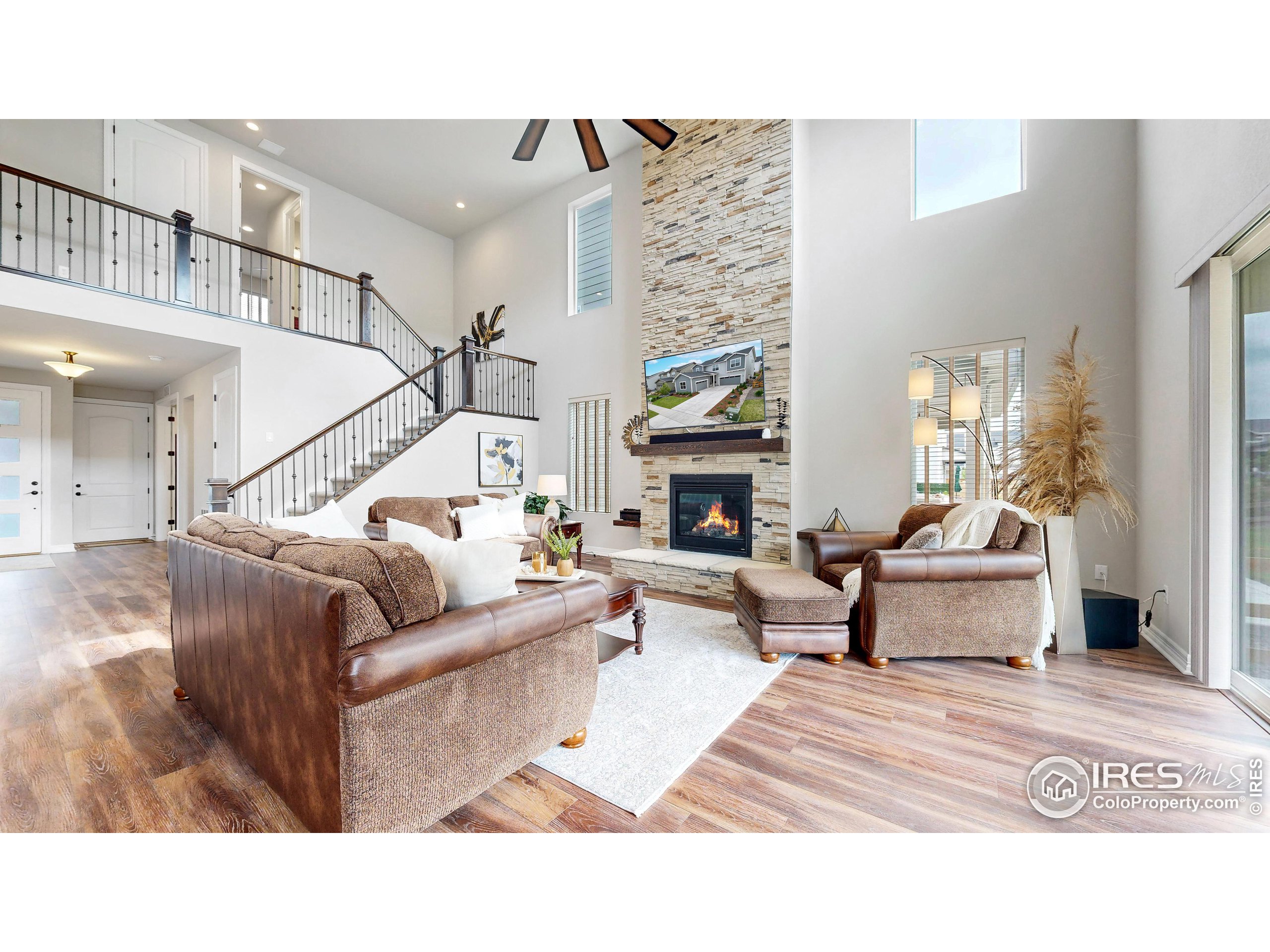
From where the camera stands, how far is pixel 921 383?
386 centimetres

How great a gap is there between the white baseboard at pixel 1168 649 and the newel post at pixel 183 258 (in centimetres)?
833

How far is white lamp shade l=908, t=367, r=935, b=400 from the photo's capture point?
3842mm

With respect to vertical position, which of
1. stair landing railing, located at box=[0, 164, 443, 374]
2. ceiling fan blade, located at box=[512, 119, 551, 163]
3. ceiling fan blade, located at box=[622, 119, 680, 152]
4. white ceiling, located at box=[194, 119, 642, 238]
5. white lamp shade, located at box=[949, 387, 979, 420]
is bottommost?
white lamp shade, located at box=[949, 387, 979, 420]

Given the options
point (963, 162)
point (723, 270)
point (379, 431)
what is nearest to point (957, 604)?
point (723, 270)

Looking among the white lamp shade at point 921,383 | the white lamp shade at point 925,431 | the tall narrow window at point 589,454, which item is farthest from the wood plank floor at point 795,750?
the tall narrow window at point 589,454

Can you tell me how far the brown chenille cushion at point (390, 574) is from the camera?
4.31 feet

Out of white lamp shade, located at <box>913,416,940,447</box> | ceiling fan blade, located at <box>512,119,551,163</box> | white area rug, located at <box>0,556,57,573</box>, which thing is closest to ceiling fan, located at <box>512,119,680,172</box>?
ceiling fan blade, located at <box>512,119,551,163</box>

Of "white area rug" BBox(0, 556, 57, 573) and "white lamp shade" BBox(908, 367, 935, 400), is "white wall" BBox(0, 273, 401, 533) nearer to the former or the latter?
"white area rug" BBox(0, 556, 57, 573)

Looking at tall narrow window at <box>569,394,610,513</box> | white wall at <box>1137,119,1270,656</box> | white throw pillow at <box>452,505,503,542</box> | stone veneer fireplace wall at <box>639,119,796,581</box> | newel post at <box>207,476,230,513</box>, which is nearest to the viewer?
white wall at <box>1137,119,1270,656</box>
